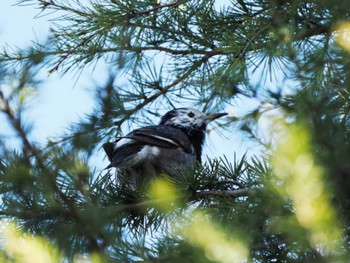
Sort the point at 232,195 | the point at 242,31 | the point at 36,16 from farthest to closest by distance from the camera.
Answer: the point at 36,16 → the point at 242,31 → the point at 232,195

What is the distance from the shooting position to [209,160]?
3459mm

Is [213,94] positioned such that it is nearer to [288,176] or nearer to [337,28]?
[337,28]

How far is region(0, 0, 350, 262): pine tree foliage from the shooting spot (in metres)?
1.73

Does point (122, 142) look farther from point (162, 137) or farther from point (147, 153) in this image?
point (162, 137)

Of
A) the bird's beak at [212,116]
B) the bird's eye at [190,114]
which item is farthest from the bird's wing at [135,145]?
the bird's eye at [190,114]

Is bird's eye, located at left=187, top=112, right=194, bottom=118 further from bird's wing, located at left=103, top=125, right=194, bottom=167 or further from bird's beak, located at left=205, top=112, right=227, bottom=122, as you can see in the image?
bird's wing, located at left=103, top=125, right=194, bottom=167

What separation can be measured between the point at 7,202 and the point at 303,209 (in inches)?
56.3

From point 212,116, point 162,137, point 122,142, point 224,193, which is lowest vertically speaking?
point 224,193

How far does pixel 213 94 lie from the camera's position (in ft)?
14.0

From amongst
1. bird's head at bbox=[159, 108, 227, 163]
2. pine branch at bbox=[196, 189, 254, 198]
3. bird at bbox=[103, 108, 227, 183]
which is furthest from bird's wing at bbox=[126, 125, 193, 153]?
pine branch at bbox=[196, 189, 254, 198]

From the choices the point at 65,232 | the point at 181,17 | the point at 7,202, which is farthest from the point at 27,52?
the point at 65,232

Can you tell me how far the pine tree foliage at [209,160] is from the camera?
1727 mm

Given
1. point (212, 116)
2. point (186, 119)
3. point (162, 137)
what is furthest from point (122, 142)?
point (186, 119)

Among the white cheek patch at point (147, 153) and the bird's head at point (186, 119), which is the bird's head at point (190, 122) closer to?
the bird's head at point (186, 119)
